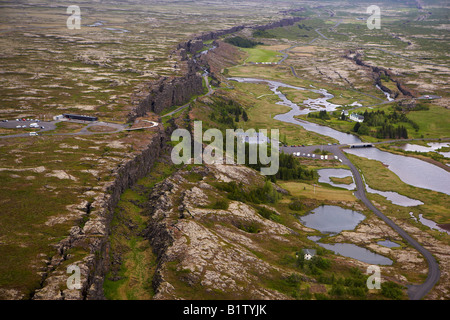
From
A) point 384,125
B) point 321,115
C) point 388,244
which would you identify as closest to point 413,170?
point 384,125

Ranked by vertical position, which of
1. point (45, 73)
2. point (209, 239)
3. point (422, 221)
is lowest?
point (422, 221)

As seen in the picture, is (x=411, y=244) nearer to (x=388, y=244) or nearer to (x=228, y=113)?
(x=388, y=244)

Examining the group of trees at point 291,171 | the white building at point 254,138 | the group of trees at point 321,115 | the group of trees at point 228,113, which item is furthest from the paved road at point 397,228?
the group of trees at point 321,115

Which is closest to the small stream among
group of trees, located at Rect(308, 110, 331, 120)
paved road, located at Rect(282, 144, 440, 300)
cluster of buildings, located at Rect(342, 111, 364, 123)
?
paved road, located at Rect(282, 144, 440, 300)

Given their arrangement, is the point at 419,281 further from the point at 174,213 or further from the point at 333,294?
the point at 174,213

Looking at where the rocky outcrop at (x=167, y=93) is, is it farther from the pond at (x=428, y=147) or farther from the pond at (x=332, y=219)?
the pond at (x=428, y=147)

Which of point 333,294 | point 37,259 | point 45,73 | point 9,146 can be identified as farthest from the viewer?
point 45,73
